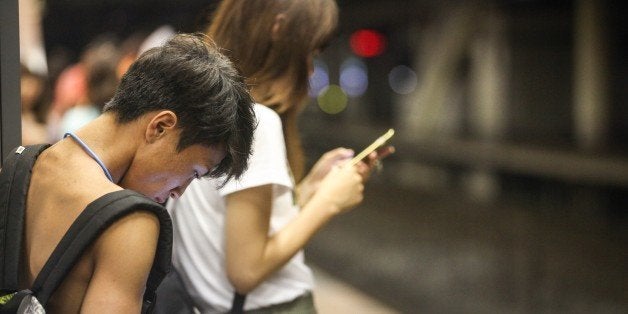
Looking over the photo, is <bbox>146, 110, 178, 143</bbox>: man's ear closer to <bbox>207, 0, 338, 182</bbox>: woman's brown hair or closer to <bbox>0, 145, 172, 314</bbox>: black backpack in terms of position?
<bbox>0, 145, 172, 314</bbox>: black backpack

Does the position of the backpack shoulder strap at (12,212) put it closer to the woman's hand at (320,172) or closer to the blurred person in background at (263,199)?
the blurred person in background at (263,199)

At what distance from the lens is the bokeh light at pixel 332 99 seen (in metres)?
26.3

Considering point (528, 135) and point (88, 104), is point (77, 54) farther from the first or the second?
point (528, 135)

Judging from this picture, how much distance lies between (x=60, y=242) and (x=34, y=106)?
2.11 meters

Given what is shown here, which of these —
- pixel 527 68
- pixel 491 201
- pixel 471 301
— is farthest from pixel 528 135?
pixel 471 301

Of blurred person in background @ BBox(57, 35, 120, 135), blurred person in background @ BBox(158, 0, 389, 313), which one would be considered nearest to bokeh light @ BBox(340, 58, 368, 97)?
blurred person in background @ BBox(57, 35, 120, 135)

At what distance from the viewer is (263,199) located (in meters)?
1.46

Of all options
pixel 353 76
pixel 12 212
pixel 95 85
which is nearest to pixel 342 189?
pixel 12 212

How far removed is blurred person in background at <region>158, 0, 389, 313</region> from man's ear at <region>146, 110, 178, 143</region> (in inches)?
17.2

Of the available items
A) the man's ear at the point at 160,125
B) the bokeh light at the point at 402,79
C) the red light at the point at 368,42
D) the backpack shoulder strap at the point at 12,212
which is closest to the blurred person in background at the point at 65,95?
the backpack shoulder strap at the point at 12,212

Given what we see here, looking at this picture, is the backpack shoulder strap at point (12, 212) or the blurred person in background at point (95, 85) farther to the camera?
the blurred person in background at point (95, 85)

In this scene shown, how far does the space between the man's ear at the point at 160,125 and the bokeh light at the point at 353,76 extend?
905 inches

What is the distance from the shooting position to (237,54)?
151 cm

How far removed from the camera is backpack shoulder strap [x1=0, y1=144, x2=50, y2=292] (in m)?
1.01
